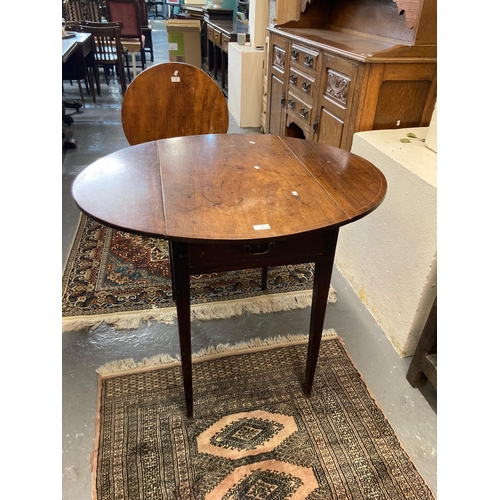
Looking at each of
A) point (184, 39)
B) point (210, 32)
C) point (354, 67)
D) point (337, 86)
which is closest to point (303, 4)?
point (337, 86)

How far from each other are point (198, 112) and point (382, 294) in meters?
1.17

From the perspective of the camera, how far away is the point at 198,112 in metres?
1.79

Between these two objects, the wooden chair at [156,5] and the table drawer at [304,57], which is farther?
the wooden chair at [156,5]

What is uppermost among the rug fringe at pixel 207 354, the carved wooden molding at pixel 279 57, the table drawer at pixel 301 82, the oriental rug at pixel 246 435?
the carved wooden molding at pixel 279 57

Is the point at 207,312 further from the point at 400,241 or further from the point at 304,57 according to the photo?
the point at 304,57

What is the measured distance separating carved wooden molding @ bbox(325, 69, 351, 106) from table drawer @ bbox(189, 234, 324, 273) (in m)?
1.06

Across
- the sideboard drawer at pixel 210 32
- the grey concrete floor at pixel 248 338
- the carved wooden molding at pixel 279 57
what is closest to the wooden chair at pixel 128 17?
the sideboard drawer at pixel 210 32

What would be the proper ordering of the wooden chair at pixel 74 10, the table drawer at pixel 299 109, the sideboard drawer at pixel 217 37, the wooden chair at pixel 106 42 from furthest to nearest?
the wooden chair at pixel 74 10 → the sideboard drawer at pixel 217 37 → the wooden chair at pixel 106 42 → the table drawer at pixel 299 109

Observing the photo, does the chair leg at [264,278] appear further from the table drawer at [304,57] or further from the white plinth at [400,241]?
the table drawer at [304,57]

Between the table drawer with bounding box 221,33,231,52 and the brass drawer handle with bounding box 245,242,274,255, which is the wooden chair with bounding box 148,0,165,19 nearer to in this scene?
the table drawer with bounding box 221,33,231,52

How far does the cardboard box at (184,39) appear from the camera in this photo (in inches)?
228

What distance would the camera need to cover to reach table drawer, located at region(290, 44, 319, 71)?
2.05 metres

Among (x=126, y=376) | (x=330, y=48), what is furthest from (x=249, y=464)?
(x=330, y=48)

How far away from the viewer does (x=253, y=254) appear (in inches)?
38.7
